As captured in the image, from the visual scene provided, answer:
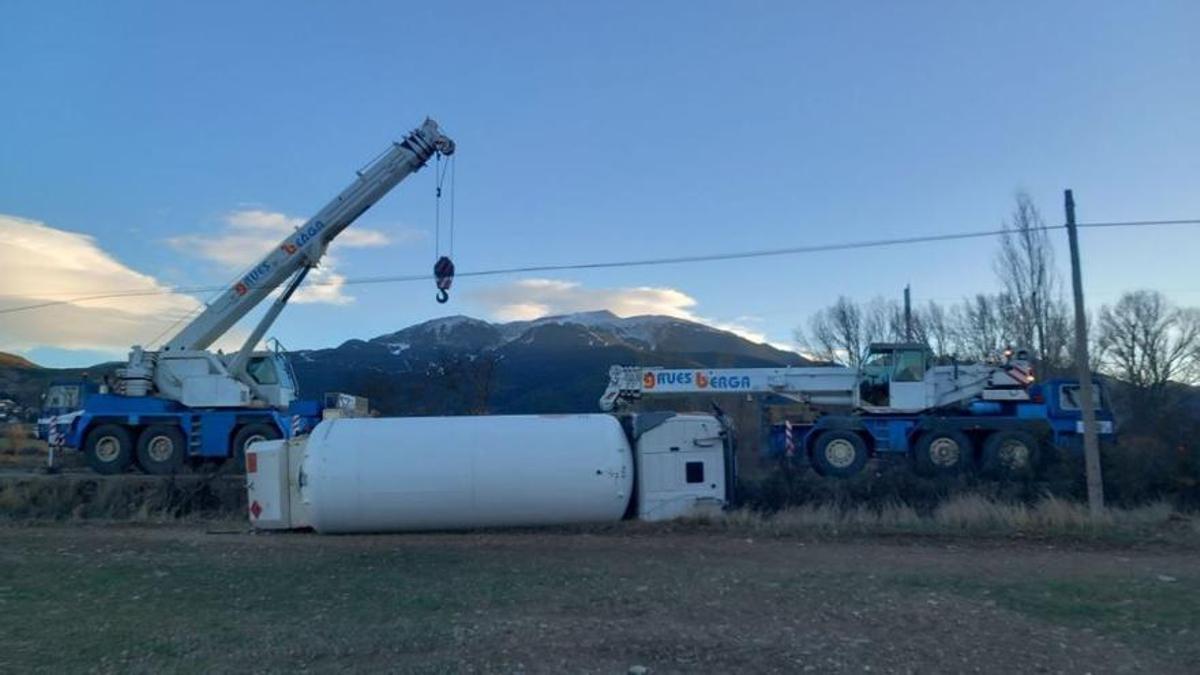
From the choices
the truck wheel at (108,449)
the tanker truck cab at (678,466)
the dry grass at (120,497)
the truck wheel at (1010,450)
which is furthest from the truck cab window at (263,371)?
the truck wheel at (1010,450)

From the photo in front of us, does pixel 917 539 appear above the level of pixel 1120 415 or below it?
below

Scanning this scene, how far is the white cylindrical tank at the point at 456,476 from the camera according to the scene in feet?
51.7

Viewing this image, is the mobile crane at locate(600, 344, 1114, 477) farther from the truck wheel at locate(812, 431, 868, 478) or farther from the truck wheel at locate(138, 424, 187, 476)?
the truck wheel at locate(138, 424, 187, 476)

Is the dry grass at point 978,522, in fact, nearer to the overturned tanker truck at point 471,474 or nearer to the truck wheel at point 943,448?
the overturned tanker truck at point 471,474

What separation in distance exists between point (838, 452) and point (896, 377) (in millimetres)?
2543

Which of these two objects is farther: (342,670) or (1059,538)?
(1059,538)

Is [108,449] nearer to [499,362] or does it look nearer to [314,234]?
[314,234]

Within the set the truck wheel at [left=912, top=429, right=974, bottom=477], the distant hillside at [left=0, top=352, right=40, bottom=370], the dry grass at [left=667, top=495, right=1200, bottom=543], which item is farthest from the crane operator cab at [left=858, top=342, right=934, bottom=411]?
the distant hillside at [left=0, top=352, right=40, bottom=370]

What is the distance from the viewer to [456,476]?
15812 mm

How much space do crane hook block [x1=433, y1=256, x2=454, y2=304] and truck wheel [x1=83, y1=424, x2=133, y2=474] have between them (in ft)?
27.3

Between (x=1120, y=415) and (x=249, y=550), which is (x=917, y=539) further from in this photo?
(x=1120, y=415)

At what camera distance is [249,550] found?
14633mm

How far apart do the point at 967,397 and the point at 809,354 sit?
35.0m

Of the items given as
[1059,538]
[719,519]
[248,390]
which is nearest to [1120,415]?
[1059,538]
